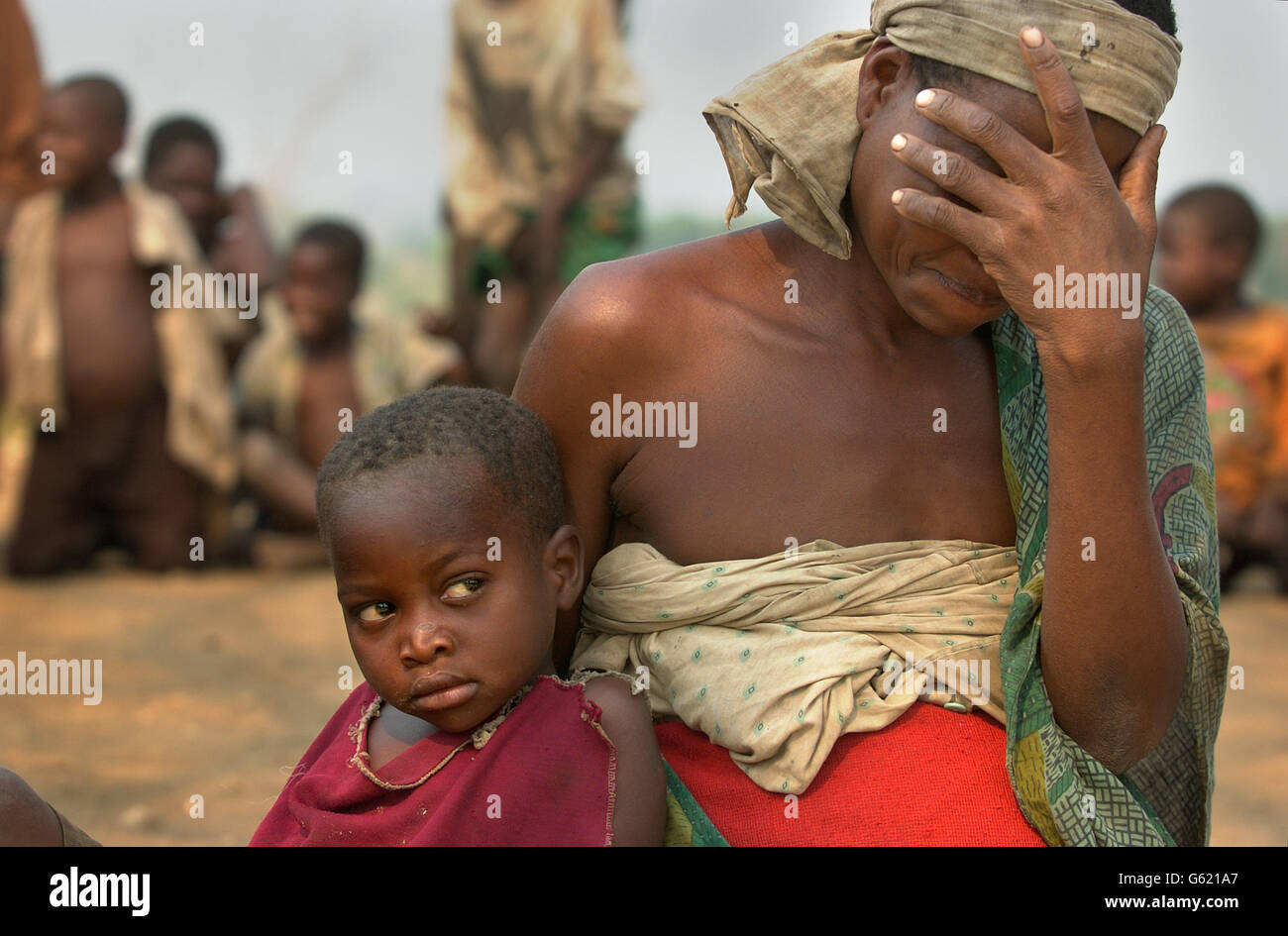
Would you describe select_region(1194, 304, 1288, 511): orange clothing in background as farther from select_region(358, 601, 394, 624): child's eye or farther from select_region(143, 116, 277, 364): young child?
select_region(358, 601, 394, 624): child's eye

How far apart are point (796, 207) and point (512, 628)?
2.31 ft

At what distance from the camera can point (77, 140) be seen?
660 centimetres

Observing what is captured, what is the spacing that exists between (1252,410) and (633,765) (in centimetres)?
556

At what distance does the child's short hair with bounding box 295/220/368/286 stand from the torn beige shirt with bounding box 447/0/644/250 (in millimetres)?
577

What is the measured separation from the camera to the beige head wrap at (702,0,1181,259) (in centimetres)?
179

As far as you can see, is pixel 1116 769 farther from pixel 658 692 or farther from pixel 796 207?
pixel 796 207

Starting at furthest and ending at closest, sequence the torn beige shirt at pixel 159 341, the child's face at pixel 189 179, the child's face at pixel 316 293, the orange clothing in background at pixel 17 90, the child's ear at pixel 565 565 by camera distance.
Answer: the child's face at pixel 189 179 → the child's face at pixel 316 293 → the orange clothing in background at pixel 17 90 → the torn beige shirt at pixel 159 341 → the child's ear at pixel 565 565

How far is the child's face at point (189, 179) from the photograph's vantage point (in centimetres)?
761

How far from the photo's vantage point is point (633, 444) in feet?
6.72

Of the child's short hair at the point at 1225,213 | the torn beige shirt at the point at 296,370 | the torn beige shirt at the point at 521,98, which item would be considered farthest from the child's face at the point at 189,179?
the child's short hair at the point at 1225,213

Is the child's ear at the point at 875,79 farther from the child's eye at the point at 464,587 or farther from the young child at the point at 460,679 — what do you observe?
the child's eye at the point at 464,587

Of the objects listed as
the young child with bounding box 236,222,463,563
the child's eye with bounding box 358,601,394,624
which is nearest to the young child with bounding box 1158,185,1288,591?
the young child with bounding box 236,222,463,563

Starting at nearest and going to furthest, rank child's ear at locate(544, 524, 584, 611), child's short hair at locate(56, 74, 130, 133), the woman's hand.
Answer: the woman's hand, child's ear at locate(544, 524, 584, 611), child's short hair at locate(56, 74, 130, 133)

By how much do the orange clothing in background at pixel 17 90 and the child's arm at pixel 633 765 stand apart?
6.18m
